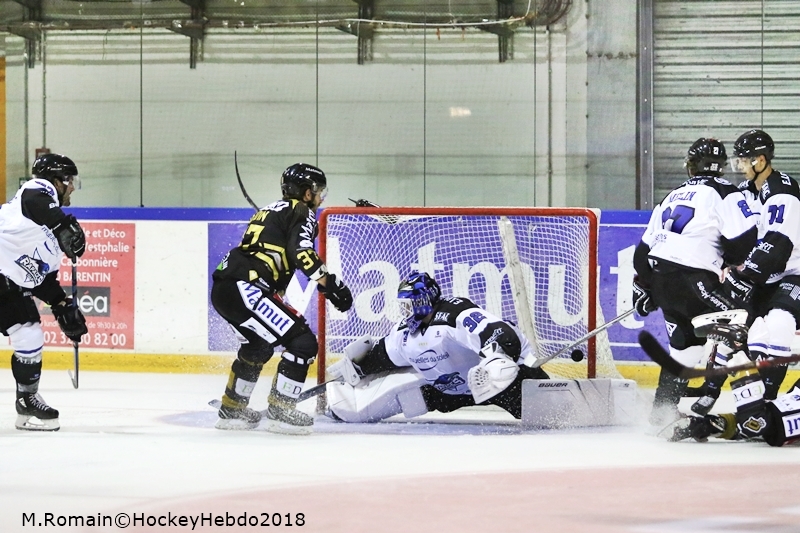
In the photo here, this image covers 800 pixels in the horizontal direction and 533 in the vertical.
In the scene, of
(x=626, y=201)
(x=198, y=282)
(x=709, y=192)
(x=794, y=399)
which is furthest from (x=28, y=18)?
(x=794, y=399)

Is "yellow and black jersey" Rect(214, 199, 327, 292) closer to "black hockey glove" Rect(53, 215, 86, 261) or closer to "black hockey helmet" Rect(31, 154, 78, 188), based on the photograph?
"black hockey glove" Rect(53, 215, 86, 261)

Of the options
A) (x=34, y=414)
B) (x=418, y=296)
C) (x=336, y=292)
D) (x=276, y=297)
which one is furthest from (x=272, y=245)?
(x=34, y=414)

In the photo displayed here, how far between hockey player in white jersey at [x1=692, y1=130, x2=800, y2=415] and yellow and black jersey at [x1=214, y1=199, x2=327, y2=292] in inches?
66.8

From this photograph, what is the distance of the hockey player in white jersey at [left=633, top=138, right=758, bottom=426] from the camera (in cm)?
504

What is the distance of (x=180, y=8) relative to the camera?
29.4 feet

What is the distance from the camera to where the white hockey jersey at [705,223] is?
5055mm

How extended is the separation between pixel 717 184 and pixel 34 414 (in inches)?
115

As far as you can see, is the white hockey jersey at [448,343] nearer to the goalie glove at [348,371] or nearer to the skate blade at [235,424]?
the goalie glove at [348,371]

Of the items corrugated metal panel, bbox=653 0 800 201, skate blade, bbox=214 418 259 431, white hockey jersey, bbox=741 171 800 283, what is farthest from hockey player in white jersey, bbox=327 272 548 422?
corrugated metal panel, bbox=653 0 800 201

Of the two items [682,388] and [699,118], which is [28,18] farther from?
[682,388]

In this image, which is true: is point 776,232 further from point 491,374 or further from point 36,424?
point 36,424

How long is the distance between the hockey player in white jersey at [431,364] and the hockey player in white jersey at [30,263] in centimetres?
127

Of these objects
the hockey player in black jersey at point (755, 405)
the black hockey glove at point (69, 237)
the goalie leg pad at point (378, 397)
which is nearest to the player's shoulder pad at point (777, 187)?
the hockey player in black jersey at point (755, 405)

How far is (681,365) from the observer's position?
14.8 ft
